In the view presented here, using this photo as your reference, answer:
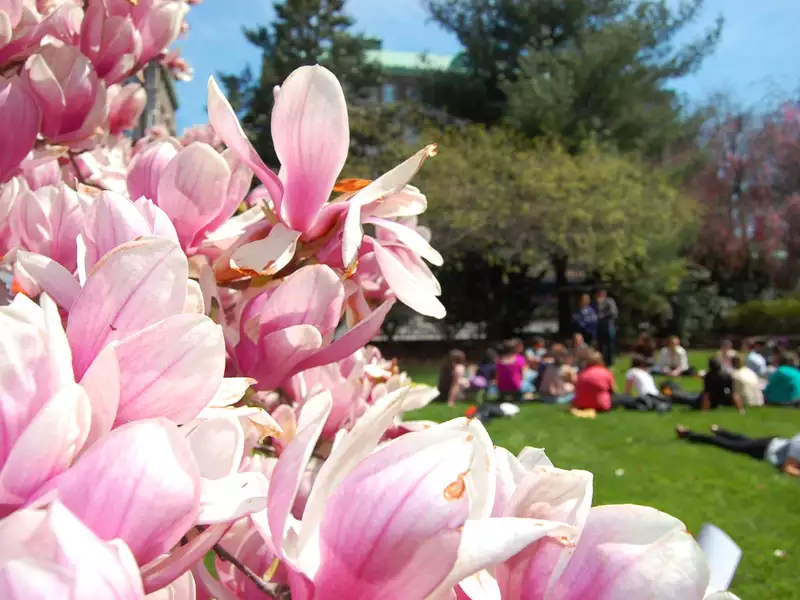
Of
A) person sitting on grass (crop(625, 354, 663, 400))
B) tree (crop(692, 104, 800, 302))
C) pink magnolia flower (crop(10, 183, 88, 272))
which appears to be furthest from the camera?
tree (crop(692, 104, 800, 302))

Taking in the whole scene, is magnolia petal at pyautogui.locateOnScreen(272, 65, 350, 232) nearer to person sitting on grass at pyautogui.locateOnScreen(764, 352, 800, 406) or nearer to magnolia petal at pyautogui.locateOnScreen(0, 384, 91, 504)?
magnolia petal at pyautogui.locateOnScreen(0, 384, 91, 504)

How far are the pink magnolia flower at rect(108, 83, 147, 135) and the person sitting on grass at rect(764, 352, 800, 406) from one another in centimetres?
905

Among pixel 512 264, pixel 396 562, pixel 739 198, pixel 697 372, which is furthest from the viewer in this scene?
pixel 739 198

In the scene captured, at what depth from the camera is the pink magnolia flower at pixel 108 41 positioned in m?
1.02

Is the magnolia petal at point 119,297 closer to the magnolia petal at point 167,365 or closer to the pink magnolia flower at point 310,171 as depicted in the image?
the magnolia petal at point 167,365

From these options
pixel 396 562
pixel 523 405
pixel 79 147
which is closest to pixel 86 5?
pixel 79 147

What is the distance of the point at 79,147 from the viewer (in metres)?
1.02

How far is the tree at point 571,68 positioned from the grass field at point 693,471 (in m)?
9.76

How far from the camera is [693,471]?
5691 mm

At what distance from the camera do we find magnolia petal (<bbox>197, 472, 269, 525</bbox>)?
0.41 meters

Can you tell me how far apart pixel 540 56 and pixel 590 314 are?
24.7ft

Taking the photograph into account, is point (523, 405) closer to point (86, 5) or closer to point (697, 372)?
point (697, 372)

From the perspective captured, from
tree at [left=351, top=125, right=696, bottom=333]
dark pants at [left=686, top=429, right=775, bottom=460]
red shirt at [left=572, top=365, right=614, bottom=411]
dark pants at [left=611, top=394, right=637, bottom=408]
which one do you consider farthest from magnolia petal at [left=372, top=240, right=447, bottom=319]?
tree at [left=351, top=125, right=696, bottom=333]

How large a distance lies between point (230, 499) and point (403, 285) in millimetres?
299
